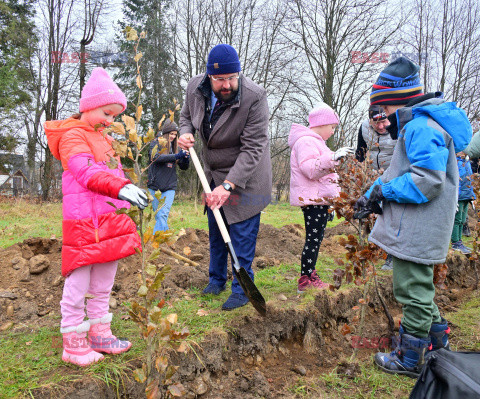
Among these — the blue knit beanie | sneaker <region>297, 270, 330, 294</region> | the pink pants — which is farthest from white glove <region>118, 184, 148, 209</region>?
sneaker <region>297, 270, 330, 294</region>

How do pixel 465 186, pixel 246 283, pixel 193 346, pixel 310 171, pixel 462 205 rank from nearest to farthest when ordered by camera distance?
pixel 193 346 → pixel 246 283 → pixel 310 171 → pixel 465 186 → pixel 462 205

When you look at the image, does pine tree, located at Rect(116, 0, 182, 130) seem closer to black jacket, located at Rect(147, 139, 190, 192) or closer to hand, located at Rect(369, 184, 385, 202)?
black jacket, located at Rect(147, 139, 190, 192)

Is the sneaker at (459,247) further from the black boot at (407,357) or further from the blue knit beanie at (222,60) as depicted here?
the blue knit beanie at (222,60)

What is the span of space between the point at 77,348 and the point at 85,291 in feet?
1.05

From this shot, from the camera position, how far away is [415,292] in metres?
2.18

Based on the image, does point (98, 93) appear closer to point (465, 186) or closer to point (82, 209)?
point (82, 209)

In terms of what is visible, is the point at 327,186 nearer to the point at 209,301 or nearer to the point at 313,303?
the point at 313,303

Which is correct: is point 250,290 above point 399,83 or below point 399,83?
below

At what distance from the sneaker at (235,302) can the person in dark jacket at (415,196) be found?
1135 mm

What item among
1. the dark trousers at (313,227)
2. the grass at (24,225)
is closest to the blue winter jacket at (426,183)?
the dark trousers at (313,227)

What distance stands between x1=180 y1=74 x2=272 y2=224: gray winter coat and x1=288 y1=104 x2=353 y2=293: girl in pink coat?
0.39 meters

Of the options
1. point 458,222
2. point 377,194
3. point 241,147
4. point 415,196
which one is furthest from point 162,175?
point 458,222

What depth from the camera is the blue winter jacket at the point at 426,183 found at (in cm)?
199

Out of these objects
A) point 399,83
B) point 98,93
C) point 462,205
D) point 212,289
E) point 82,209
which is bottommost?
point 212,289
